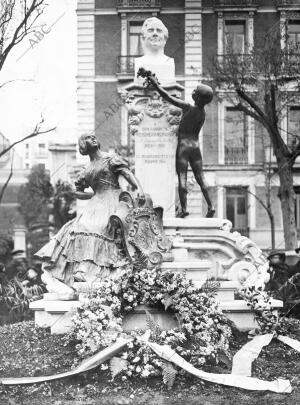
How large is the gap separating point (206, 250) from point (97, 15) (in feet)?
81.7

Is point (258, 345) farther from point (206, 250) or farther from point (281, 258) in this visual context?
point (281, 258)

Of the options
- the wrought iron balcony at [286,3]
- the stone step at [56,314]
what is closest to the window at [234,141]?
the wrought iron balcony at [286,3]

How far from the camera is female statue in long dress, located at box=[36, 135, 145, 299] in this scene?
10.6 metres

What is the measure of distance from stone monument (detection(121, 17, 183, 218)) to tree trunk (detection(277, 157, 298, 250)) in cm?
900

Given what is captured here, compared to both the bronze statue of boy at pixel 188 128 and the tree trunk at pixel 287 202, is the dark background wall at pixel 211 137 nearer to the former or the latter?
the tree trunk at pixel 287 202

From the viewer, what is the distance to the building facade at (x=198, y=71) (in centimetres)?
3444

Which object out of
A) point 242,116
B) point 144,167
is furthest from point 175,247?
point 242,116

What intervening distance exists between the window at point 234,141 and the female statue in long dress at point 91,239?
24151 millimetres

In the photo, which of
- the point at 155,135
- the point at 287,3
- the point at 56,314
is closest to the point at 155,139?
the point at 155,135

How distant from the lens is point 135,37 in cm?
3519

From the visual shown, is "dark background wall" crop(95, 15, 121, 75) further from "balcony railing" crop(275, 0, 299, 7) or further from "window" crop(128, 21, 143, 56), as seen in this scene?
"balcony railing" crop(275, 0, 299, 7)

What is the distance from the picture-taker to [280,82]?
2308cm

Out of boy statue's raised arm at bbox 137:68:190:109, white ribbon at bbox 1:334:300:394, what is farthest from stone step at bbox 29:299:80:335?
boy statue's raised arm at bbox 137:68:190:109

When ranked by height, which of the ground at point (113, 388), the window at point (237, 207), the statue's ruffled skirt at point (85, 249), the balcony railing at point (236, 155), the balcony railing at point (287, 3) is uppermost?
Result: the balcony railing at point (287, 3)
